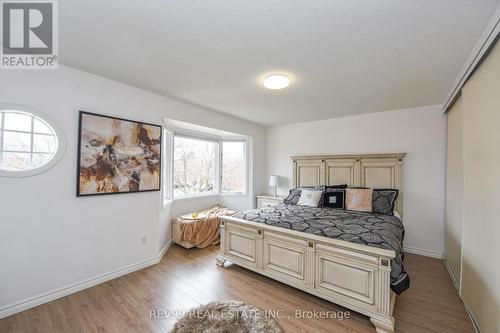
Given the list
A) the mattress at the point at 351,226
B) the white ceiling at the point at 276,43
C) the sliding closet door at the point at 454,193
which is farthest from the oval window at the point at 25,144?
the sliding closet door at the point at 454,193

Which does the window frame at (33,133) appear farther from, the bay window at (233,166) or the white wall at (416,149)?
the white wall at (416,149)

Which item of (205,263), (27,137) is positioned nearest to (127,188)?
(27,137)

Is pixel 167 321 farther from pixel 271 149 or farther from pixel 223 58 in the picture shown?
pixel 271 149

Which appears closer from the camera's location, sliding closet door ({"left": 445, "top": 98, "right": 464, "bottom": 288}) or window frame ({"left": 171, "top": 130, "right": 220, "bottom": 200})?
sliding closet door ({"left": 445, "top": 98, "right": 464, "bottom": 288})

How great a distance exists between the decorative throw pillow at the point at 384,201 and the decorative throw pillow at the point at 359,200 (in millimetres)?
84

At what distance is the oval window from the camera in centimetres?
188

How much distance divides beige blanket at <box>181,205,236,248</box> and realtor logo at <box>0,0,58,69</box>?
2639mm

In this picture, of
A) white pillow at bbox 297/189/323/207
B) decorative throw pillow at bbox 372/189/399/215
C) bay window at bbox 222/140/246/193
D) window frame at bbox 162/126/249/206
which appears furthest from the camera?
bay window at bbox 222/140/246/193

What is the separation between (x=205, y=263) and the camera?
2.99 metres

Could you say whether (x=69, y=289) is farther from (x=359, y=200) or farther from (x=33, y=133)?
(x=359, y=200)

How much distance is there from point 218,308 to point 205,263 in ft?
3.57

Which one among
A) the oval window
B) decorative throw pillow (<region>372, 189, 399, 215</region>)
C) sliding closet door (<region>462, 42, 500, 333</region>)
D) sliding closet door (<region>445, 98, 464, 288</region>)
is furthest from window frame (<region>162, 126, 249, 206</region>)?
sliding closet door (<region>462, 42, 500, 333</region>)

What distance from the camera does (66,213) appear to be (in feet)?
7.23

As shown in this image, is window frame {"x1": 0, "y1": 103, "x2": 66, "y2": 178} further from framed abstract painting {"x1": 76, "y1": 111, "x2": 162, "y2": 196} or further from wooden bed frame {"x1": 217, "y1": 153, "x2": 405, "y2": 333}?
wooden bed frame {"x1": 217, "y1": 153, "x2": 405, "y2": 333}
